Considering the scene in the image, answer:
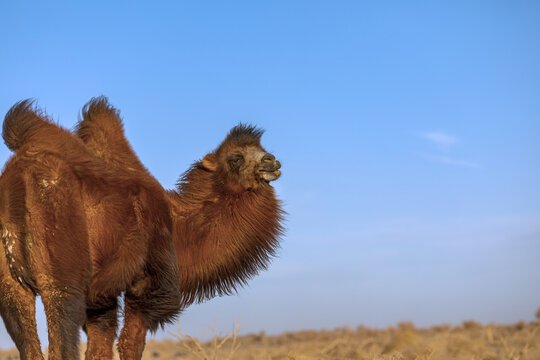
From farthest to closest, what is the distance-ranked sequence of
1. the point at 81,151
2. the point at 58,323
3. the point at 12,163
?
the point at 81,151 → the point at 12,163 → the point at 58,323

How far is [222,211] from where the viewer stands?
29.5 ft

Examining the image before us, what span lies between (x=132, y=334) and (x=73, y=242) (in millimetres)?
1596

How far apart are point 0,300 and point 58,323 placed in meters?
0.84

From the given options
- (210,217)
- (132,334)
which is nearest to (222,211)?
(210,217)

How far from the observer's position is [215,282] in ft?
29.9

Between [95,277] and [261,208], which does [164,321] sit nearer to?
[95,277]

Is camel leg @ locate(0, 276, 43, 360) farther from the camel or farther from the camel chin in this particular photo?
the camel chin

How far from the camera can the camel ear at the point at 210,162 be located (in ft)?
30.5

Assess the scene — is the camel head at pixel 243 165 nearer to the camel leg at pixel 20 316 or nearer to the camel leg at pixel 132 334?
the camel leg at pixel 132 334

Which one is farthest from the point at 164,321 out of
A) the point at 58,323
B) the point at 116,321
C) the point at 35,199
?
the point at 35,199

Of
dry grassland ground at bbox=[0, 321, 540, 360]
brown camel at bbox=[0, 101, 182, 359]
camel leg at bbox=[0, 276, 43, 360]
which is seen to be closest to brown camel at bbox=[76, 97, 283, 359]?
brown camel at bbox=[0, 101, 182, 359]

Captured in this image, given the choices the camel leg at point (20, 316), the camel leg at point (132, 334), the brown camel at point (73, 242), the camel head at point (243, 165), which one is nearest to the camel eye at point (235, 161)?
the camel head at point (243, 165)

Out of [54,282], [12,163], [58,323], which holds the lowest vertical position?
[58,323]

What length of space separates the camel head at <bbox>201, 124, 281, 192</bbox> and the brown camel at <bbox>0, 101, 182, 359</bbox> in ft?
3.07
